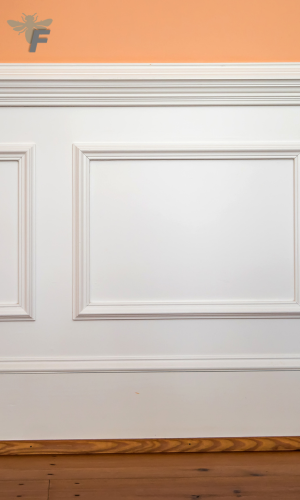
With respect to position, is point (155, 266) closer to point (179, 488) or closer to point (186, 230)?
point (186, 230)

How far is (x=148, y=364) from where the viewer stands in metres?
0.89

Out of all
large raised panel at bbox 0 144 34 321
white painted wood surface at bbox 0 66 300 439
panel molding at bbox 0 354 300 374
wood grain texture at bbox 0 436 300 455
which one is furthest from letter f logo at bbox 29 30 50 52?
wood grain texture at bbox 0 436 300 455

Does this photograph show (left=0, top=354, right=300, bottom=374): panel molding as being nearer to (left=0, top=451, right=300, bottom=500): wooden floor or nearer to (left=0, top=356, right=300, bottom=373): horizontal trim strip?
(left=0, top=356, right=300, bottom=373): horizontal trim strip

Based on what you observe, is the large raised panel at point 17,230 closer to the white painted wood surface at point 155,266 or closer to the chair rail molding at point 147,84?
the white painted wood surface at point 155,266

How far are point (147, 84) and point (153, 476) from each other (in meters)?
0.97

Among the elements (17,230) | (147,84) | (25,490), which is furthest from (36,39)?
(25,490)

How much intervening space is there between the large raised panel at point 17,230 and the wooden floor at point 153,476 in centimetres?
37

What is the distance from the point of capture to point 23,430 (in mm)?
873

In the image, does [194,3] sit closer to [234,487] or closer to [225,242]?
[225,242]

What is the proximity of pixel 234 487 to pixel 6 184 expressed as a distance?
93cm

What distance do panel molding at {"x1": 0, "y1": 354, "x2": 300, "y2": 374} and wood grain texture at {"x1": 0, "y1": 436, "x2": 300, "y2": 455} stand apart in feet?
0.60

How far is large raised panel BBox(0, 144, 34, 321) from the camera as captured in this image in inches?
35.0

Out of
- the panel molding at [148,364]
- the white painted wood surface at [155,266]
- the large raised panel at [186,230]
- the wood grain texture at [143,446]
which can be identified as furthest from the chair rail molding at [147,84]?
the wood grain texture at [143,446]

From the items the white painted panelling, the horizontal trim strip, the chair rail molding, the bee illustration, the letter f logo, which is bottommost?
the horizontal trim strip
